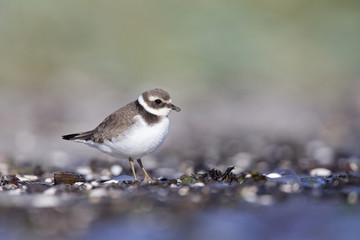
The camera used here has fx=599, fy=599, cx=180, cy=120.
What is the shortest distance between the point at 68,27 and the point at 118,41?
200cm

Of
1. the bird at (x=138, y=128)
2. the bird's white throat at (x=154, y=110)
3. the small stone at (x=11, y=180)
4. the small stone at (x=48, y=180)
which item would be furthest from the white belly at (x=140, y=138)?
the small stone at (x=11, y=180)

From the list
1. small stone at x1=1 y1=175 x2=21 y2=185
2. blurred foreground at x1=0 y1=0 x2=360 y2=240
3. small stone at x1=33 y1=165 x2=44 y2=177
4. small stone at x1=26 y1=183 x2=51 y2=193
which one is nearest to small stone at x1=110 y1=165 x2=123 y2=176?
Answer: blurred foreground at x1=0 y1=0 x2=360 y2=240

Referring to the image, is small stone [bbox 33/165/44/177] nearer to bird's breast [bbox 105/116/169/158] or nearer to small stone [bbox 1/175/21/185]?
small stone [bbox 1/175/21/185]

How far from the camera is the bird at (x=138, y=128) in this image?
25.6 ft

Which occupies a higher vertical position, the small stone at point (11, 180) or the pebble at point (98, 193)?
the small stone at point (11, 180)

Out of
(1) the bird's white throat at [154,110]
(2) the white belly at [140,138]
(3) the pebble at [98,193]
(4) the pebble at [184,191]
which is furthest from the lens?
(1) the bird's white throat at [154,110]

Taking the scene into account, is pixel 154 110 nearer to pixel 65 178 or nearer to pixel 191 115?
pixel 65 178

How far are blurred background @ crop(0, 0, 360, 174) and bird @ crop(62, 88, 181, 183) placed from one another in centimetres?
453

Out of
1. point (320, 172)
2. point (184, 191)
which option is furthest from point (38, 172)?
point (320, 172)

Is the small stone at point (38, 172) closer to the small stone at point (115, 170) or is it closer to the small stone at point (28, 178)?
the small stone at point (28, 178)

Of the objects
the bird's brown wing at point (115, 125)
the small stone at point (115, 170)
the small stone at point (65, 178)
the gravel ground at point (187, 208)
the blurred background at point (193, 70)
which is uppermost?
the blurred background at point (193, 70)

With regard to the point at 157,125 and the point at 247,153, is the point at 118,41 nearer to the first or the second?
the point at 247,153

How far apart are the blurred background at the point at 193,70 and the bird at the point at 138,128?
4534mm

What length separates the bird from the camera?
781cm
